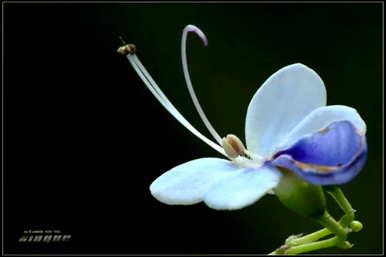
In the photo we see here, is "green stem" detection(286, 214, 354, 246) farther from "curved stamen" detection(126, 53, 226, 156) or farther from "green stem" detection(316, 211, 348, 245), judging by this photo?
"curved stamen" detection(126, 53, 226, 156)

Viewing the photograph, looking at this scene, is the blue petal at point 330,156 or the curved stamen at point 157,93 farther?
the curved stamen at point 157,93

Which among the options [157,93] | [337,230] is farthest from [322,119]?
[157,93]

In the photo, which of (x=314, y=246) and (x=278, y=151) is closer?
(x=314, y=246)

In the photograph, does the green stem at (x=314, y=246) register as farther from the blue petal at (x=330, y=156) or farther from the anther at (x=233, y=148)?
the anther at (x=233, y=148)

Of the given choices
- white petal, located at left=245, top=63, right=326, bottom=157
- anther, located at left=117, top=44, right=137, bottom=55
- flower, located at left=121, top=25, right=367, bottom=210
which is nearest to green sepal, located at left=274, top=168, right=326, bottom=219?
flower, located at left=121, top=25, right=367, bottom=210

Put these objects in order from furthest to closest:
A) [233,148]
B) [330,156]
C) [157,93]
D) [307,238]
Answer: [157,93] < [233,148] < [307,238] < [330,156]

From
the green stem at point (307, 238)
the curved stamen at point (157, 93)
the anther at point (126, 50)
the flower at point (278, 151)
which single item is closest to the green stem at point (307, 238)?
the green stem at point (307, 238)

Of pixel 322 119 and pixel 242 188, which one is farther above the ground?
pixel 322 119

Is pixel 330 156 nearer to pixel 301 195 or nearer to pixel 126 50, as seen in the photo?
pixel 301 195

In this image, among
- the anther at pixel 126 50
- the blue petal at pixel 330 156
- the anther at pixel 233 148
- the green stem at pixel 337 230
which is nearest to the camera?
the blue petal at pixel 330 156
